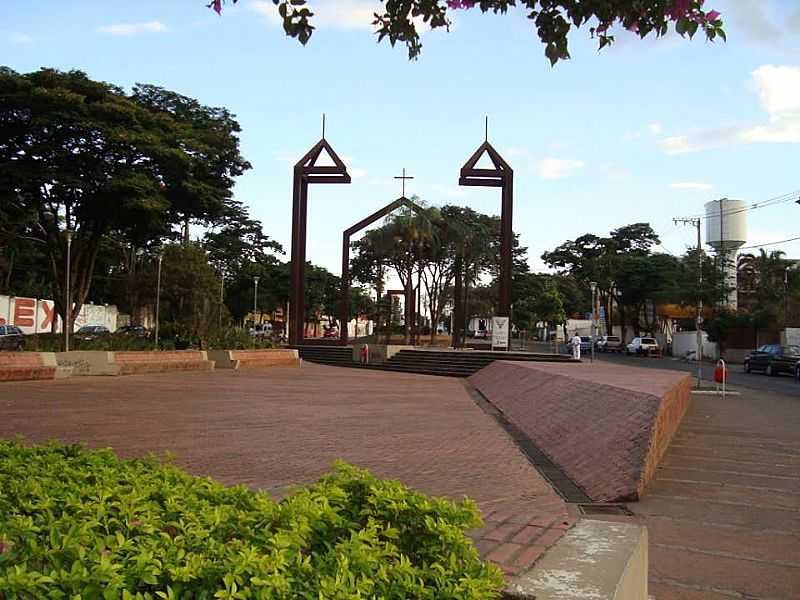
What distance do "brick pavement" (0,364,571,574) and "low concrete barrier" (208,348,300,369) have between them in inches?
321

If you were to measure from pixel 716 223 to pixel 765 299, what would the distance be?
656 inches

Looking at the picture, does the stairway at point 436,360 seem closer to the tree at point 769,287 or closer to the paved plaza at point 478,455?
the paved plaza at point 478,455

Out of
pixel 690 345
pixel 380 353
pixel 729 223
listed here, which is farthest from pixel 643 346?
pixel 380 353

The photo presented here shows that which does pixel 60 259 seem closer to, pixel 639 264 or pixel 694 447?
pixel 694 447

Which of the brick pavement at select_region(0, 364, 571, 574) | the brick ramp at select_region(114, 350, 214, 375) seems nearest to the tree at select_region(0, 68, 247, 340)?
the brick ramp at select_region(114, 350, 214, 375)

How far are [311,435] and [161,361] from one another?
46.7 ft

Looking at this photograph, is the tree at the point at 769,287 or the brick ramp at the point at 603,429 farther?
the tree at the point at 769,287

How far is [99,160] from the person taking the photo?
917 inches

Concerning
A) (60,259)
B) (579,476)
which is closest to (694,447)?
(579,476)

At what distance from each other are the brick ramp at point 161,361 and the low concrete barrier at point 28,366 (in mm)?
2233

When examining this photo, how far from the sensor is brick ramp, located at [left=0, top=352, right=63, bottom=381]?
17969 mm

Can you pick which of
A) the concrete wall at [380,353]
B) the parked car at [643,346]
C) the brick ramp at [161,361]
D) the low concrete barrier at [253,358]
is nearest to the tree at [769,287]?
the parked car at [643,346]

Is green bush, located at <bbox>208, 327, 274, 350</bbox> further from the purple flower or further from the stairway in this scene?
the purple flower

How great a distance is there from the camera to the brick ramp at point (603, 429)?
22.9 feet
